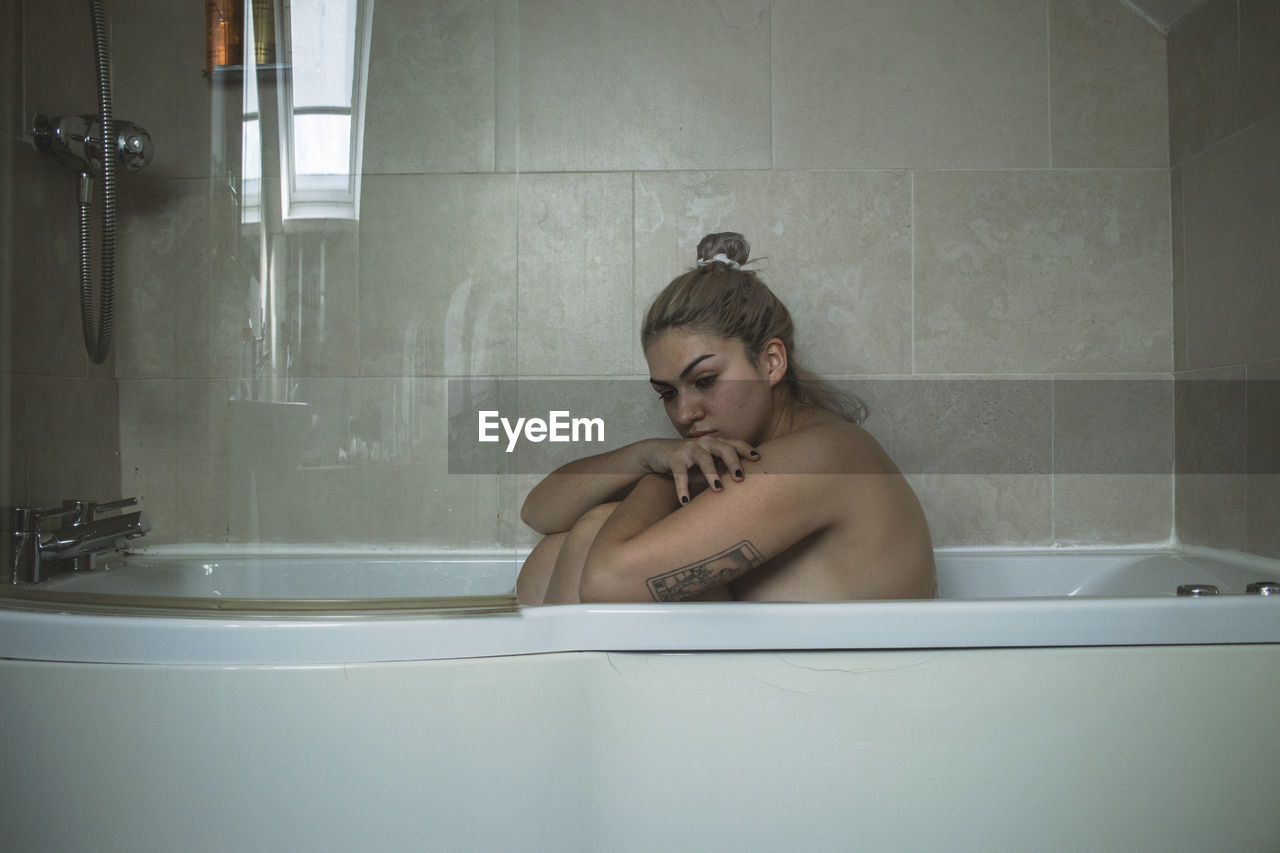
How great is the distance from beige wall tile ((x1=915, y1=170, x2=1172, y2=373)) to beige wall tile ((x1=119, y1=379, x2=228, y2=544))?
3.87ft

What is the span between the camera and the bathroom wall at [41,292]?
3.76 feet

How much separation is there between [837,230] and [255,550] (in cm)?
113

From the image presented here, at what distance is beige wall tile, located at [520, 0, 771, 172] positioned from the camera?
1.57m

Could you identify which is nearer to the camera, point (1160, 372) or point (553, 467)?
point (553, 467)

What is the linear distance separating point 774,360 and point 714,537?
1.37ft

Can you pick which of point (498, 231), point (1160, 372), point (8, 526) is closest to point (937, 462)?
point (1160, 372)

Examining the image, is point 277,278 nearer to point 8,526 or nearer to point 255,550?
point 255,550

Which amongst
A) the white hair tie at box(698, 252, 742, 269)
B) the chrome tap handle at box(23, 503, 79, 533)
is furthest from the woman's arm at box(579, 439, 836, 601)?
the chrome tap handle at box(23, 503, 79, 533)

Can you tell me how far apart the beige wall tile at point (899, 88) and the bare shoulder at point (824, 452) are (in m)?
0.69

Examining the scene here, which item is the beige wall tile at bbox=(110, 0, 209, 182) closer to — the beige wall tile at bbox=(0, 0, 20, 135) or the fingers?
the beige wall tile at bbox=(0, 0, 20, 135)

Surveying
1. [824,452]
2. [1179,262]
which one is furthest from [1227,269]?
[824,452]

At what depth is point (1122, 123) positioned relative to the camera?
1590mm

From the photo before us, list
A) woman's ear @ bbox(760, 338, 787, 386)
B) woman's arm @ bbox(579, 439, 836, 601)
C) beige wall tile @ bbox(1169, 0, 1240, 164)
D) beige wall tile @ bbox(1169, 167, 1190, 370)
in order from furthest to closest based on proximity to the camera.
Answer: beige wall tile @ bbox(1169, 167, 1190, 370) < beige wall tile @ bbox(1169, 0, 1240, 164) < woman's ear @ bbox(760, 338, 787, 386) < woman's arm @ bbox(579, 439, 836, 601)

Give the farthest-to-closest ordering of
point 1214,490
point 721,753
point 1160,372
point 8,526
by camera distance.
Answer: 1. point 1160,372
2. point 1214,490
3. point 8,526
4. point 721,753
